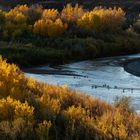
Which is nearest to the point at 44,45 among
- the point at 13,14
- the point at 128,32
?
the point at 13,14

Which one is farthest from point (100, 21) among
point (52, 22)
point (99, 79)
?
point (99, 79)

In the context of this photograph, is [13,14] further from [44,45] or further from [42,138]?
[42,138]

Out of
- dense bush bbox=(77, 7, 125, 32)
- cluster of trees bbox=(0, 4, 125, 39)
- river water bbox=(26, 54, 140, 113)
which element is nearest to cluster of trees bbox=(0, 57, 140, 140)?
river water bbox=(26, 54, 140, 113)

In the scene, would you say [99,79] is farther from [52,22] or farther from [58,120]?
[52,22]

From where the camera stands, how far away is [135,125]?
1639 centimetres

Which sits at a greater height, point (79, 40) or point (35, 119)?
point (35, 119)

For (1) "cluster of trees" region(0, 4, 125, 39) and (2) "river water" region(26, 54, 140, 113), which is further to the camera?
(1) "cluster of trees" region(0, 4, 125, 39)

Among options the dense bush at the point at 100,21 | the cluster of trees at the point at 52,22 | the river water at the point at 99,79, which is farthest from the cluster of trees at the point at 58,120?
the dense bush at the point at 100,21

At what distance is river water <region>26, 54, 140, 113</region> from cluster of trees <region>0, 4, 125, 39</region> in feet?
36.4

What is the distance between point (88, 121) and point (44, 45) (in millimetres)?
44871

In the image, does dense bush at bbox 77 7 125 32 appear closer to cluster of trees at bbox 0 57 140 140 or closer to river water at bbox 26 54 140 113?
river water at bbox 26 54 140 113

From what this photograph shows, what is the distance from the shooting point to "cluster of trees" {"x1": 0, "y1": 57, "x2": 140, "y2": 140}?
14.9 m

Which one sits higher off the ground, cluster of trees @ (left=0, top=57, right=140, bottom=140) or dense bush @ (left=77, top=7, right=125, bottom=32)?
cluster of trees @ (left=0, top=57, right=140, bottom=140)

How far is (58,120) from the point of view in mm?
16406
